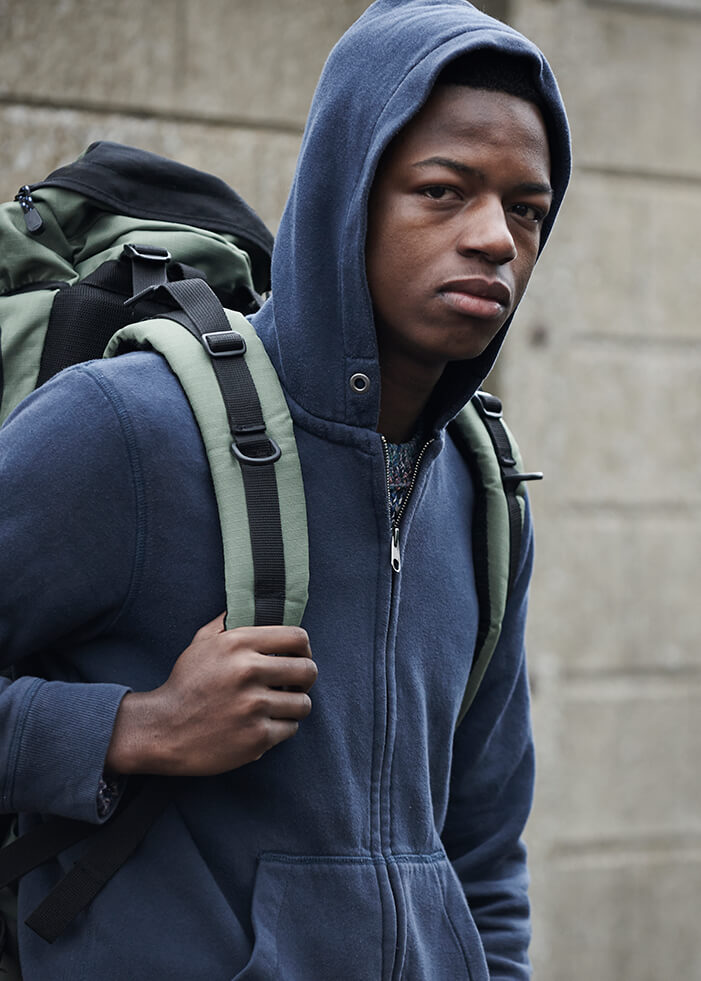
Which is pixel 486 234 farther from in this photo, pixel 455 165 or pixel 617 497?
pixel 617 497

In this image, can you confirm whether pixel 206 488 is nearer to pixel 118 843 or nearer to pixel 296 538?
pixel 296 538

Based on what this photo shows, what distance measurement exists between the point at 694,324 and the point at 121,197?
3052 millimetres

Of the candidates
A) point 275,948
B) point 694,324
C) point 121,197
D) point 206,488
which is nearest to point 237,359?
point 206,488

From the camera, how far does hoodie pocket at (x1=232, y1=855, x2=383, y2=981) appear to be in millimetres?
1628

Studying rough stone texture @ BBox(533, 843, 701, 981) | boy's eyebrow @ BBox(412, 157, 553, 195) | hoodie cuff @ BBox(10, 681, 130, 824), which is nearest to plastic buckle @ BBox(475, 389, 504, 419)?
boy's eyebrow @ BBox(412, 157, 553, 195)

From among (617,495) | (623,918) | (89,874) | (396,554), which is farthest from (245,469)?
(623,918)

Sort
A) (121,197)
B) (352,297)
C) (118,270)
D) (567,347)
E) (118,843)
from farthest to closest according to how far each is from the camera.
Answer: (567,347) < (121,197) < (118,270) < (352,297) < (118,843)

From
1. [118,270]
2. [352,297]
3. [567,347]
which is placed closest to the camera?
[352,297]

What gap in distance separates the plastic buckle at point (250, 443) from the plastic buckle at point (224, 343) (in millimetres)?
108

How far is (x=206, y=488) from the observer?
1623 millimetres

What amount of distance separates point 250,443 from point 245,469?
0.11 ft

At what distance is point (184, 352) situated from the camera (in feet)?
5.40

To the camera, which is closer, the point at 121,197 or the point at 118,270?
the point at 118,270

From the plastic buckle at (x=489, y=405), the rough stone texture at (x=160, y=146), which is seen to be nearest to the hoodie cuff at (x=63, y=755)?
the plastic buckle at (x=489, y=405)
